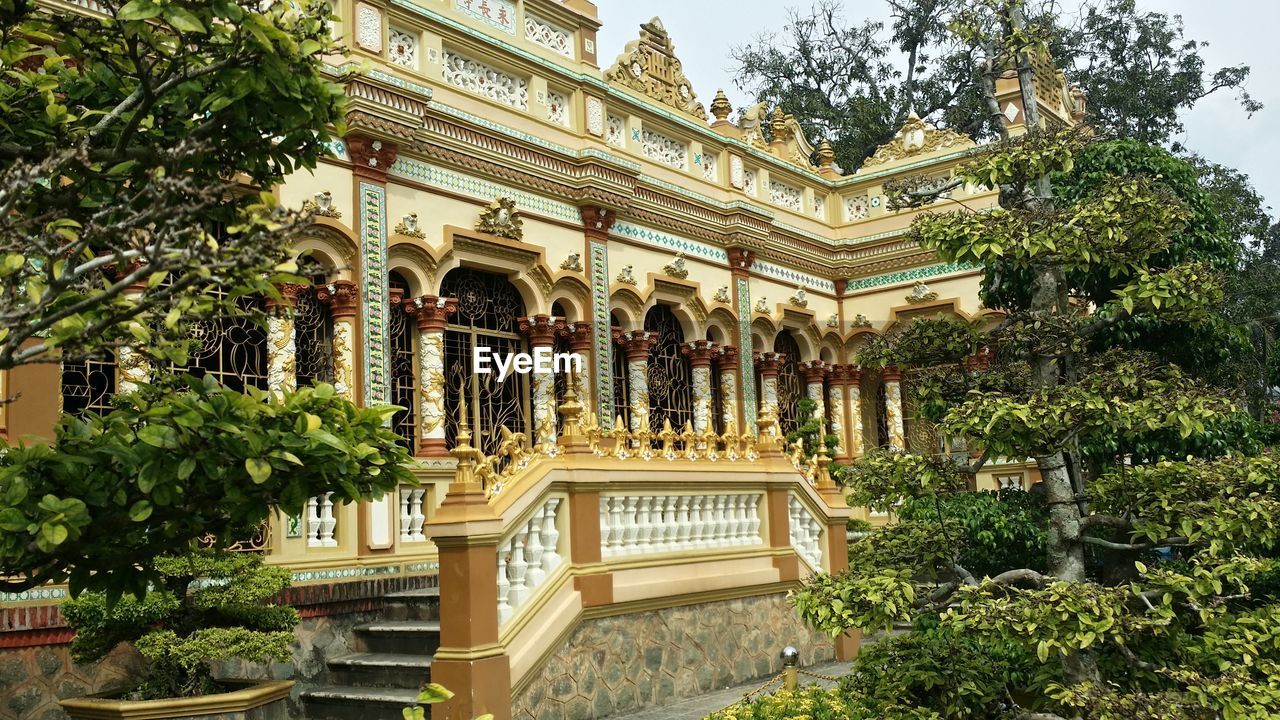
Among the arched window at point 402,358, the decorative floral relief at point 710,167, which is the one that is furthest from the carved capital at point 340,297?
the decorative floral relief at point 710,167

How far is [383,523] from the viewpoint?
30.5 feet

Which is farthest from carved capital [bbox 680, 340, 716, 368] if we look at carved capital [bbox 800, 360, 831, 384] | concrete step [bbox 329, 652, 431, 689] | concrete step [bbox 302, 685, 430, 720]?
concrete step [bbox 302, 685, 430, 720]

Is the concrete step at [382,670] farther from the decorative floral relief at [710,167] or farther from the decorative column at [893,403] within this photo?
the decorative column at [893,403]

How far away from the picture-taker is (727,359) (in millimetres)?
14477

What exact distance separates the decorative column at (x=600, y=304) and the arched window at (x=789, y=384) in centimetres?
390

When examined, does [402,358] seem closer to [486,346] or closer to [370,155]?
[486,346]

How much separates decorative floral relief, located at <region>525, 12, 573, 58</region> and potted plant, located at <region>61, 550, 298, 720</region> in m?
7.37

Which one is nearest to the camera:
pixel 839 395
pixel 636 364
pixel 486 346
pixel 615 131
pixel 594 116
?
pixel 486 346

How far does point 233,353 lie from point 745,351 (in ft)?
24.1

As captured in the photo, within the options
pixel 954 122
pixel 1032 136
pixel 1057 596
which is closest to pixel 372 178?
pixel 1032 136

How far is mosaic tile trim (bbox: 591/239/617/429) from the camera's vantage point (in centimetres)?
1214

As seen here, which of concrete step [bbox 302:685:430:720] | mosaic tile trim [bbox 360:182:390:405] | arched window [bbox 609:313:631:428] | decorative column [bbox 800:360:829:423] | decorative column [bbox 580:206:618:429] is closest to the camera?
concrete step [bbox 302:685:430:720]

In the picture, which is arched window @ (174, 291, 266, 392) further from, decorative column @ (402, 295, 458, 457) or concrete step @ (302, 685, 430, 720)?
concrete step @ (302, 685, 430, 720)

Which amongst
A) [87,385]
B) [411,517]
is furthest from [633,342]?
[87,385]
